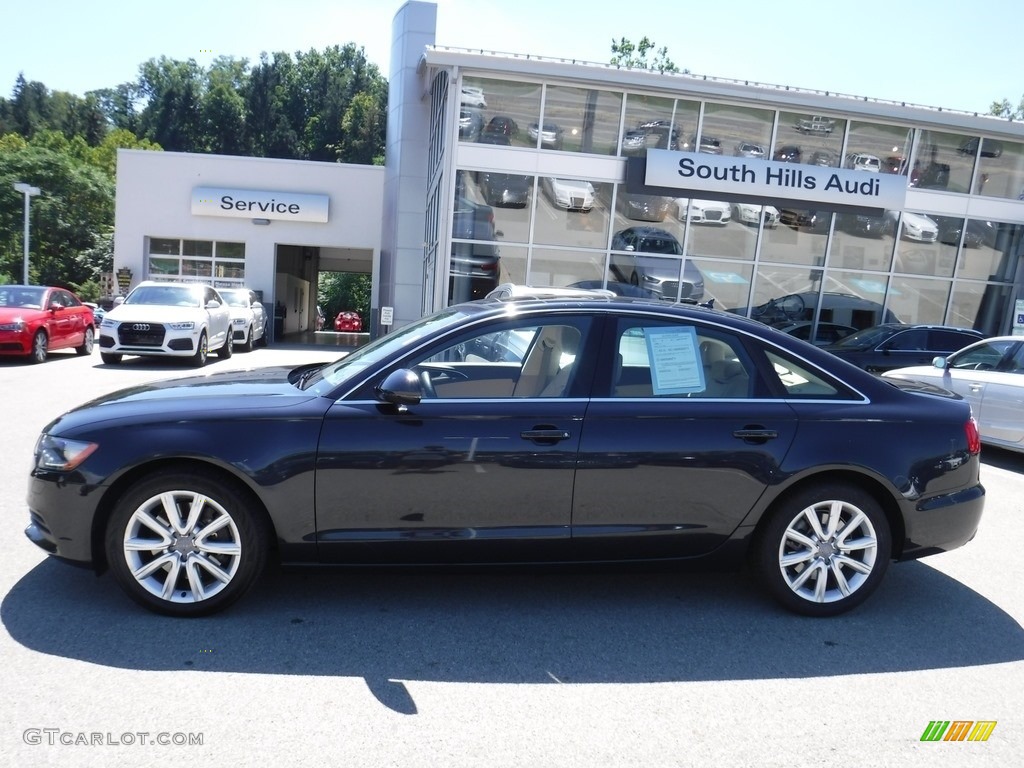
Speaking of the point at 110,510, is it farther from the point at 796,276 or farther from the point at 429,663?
the point at 796,276

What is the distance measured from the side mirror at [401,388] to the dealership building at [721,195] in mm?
12769

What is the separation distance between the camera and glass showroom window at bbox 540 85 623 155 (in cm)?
1634

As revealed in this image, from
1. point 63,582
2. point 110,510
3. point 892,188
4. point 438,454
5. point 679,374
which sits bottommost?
point 63,582

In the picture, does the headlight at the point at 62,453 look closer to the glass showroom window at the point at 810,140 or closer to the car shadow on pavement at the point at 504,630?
the car shadow on pavement at the point at 504,630

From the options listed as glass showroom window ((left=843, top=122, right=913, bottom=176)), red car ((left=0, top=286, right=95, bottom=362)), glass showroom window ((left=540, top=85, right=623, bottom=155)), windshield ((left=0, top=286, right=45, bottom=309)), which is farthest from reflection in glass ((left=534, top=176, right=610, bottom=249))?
windshield ((left=0, top=286, right=45, bottom=309))

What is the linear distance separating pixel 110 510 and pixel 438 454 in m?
1.57

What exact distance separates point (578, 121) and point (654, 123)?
165 centimetres

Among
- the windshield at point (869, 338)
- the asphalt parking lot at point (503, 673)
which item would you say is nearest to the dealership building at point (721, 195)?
the windshield at point (869, 338)

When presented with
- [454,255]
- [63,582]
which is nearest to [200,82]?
[454,255]

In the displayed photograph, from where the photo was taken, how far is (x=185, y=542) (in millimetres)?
3705

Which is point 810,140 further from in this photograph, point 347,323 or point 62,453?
point 347,323

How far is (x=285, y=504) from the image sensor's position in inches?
145

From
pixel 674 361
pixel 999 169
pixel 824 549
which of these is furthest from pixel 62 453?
pixel 999 169

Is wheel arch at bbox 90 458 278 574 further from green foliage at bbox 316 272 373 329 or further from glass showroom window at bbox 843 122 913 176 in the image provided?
green foliage at bbox 316 272 373 329
